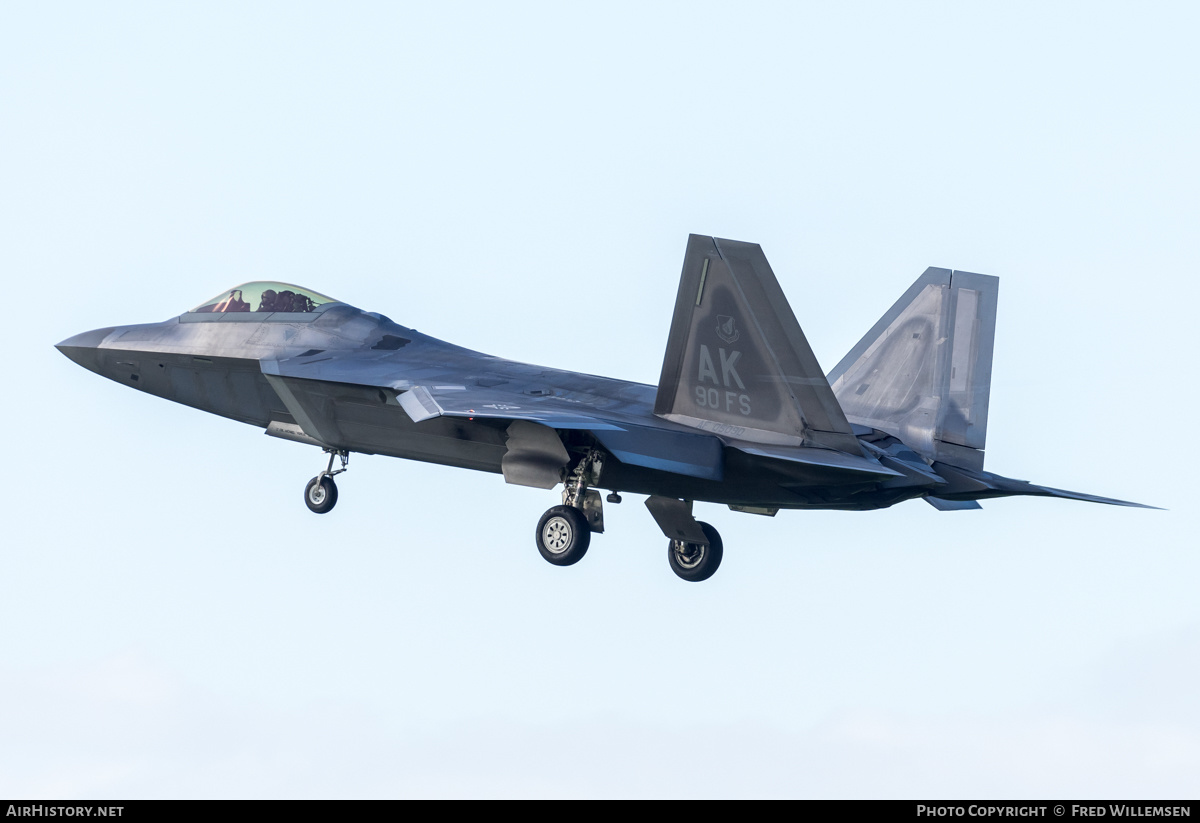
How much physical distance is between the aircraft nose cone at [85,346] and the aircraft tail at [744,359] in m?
10.00

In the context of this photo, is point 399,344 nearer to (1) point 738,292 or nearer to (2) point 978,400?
(1) point 738,292

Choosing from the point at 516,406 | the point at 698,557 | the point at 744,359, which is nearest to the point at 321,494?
the point at 516,406

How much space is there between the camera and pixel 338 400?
64.4 ft

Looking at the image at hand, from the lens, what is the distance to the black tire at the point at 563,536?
17.5 metres

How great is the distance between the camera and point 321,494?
2070cm

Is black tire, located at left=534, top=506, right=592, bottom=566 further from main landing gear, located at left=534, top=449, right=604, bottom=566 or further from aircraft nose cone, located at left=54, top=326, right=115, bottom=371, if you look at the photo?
aircraft nose cone, located at left=54, top=326, right=115, bottom=371

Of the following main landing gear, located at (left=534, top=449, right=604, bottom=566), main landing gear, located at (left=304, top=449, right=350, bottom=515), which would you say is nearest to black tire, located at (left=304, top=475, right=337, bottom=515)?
main landing gear, located at (left=304, top=449, right=350, bottom=515)

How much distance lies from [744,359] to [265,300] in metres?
8.57

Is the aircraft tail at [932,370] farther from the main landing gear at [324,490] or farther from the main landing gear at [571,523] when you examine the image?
the main landing gear at [324,490]

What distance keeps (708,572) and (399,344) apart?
17.6 ft

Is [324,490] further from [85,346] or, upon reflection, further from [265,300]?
[85,346]

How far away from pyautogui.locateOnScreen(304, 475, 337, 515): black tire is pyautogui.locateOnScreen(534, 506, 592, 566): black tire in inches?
164

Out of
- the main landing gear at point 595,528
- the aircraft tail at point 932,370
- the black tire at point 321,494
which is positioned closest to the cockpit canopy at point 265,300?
the black tire at point 321,494

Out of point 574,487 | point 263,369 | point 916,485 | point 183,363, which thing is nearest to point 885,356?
point 916,485
